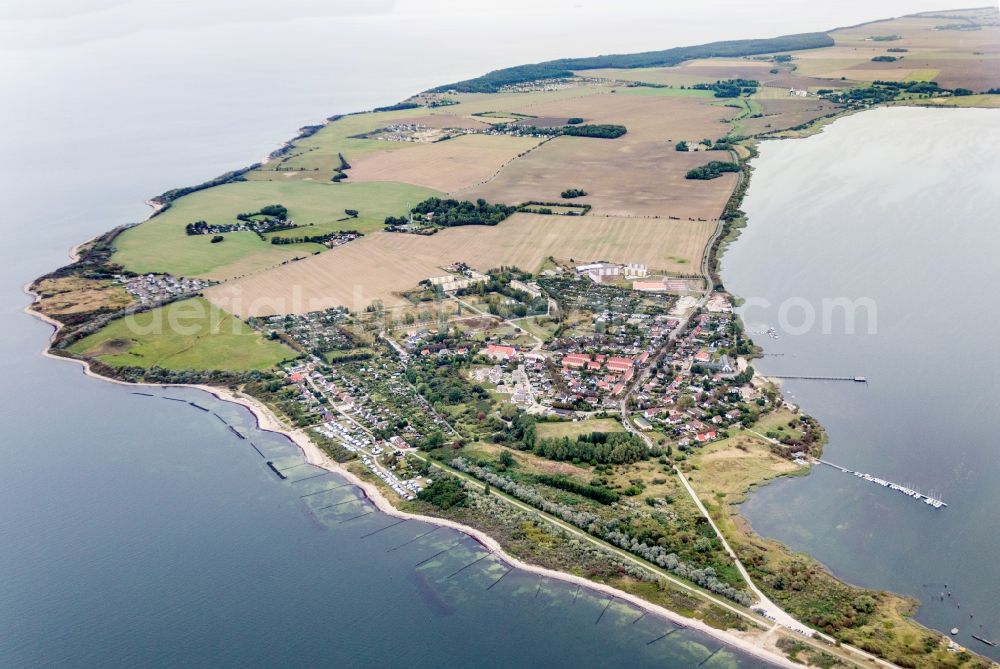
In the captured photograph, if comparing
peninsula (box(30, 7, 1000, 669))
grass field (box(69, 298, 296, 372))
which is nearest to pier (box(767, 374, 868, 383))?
peninsula (box(30, 7, 1000, 669))

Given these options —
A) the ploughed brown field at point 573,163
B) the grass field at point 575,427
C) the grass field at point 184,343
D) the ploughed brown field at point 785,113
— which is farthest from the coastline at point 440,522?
the ploughed brown field at point 785,113

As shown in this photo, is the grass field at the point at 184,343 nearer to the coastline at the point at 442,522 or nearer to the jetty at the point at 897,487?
the coastline at the point at 442,522

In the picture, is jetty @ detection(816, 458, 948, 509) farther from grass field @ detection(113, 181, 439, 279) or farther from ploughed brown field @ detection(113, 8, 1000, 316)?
grass field @ detection(113, 181, 439, 279)

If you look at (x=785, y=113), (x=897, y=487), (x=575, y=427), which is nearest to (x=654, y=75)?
(x=785, y=113)

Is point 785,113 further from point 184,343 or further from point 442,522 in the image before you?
point 442,522

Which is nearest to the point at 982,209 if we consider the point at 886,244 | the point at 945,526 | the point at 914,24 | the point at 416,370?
the point at 886,244
